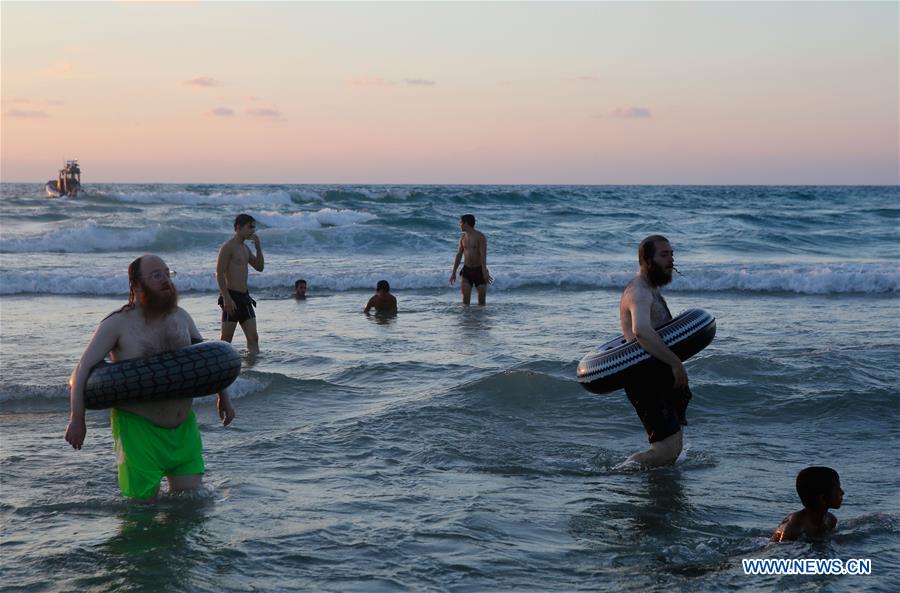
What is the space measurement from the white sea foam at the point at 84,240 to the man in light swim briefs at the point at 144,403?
80.4ft

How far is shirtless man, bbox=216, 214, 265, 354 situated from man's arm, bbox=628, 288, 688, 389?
573cm

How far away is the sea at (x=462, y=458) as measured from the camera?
4875 millimetres

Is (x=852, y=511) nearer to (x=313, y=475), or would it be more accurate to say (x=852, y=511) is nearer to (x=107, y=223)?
(x=313, y=475)

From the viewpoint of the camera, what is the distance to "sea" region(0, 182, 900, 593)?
488 cm

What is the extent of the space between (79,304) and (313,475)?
1178 cm

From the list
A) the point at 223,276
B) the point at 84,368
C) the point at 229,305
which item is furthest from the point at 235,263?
the point at 84,368

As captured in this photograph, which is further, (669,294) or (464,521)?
Answer: (669,294)

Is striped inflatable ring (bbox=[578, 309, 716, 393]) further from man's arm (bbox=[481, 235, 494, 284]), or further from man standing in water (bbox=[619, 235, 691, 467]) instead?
man's arm (bbox=[481, 235, 494, 284])

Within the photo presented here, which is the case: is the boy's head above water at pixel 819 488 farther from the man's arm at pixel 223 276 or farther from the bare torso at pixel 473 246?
the bare torso at pixel 473 246

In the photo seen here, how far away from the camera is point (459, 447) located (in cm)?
735

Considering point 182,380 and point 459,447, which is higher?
point 182,380

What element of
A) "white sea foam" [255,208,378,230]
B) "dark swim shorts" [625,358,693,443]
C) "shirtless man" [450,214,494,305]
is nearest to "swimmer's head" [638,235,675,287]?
"dark swim shorts" [625,358,693,443]

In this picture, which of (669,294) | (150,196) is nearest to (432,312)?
(669,294)

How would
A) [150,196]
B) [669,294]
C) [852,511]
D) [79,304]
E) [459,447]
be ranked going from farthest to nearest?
[150,196] < [669,294] < [79,304] < [459,447] < [852,511]
